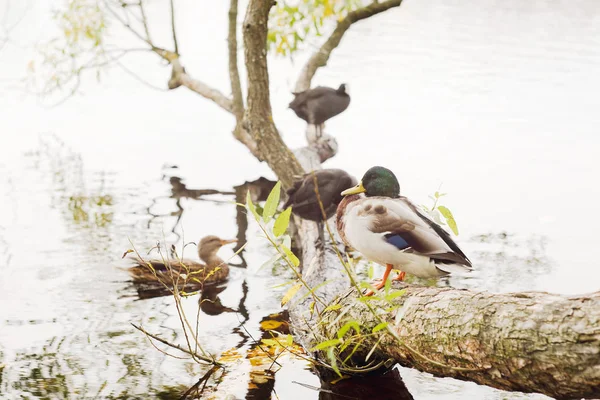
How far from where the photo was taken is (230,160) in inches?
316

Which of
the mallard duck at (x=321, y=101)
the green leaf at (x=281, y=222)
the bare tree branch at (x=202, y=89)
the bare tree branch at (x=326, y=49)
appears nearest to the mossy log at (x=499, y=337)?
the green leaf at (x=281, y=222)

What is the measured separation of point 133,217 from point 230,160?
2061mm

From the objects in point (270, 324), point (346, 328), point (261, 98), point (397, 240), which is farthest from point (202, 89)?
point (346, 328)

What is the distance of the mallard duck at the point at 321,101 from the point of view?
6559 mm

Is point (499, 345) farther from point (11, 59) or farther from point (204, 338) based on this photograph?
point (11, 59)

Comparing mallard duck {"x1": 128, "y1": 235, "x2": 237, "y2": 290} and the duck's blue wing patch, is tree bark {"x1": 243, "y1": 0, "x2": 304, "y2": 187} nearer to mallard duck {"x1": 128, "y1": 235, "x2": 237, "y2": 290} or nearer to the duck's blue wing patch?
mallard duck {"x1": 128, "y1": 235, "x2": 237, "y2": 290}

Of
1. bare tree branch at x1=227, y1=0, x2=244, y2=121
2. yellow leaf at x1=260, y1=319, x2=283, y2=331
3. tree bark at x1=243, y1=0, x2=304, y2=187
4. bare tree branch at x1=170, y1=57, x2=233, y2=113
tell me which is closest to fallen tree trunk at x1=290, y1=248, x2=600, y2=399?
yellow leaf at x1=260, y1=319, x2=283, y2=331

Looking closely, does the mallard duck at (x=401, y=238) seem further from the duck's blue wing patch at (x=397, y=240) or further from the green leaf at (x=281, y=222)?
the green leaf at (x=281, y=222)

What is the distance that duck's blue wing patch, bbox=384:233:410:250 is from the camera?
112 inches

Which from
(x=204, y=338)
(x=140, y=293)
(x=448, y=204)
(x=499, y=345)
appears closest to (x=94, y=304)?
(x=140, y=293)

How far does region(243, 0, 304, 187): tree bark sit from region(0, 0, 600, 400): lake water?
633mm

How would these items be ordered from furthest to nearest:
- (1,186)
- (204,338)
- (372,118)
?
(372,118), (1,186), (204,338)

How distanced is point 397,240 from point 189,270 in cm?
204

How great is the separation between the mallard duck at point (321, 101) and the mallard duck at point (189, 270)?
1.99 m
